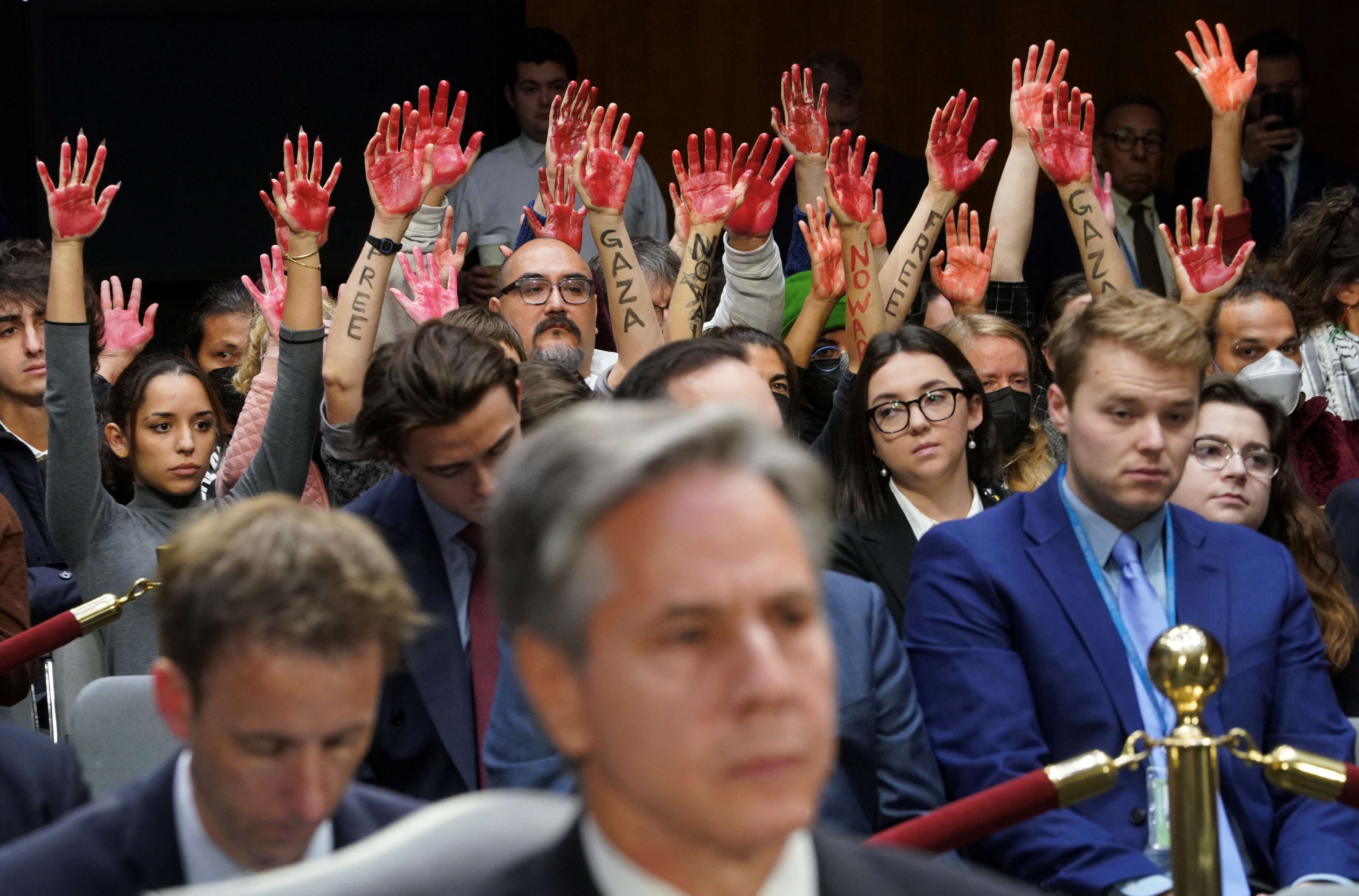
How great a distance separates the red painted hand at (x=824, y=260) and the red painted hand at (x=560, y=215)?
570 mm

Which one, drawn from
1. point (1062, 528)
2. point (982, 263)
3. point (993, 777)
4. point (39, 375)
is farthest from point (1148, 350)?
point (39, 375)

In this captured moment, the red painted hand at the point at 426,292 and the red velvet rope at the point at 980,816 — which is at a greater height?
the red painted hand at the point at 426,292

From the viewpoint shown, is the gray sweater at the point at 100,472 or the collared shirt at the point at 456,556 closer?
the collared shirt at the point at 456,556

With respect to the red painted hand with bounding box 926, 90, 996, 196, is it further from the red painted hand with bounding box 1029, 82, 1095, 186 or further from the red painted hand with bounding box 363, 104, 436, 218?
the red painted hand with bounding box 363, 104, 436, 218

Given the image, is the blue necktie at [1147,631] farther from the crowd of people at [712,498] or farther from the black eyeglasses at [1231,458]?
the black eyeglasses at [1231,458]

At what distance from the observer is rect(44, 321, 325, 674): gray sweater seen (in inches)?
115

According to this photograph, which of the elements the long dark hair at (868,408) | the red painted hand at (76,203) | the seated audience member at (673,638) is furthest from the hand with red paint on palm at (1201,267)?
the seated audience member at (673,638)

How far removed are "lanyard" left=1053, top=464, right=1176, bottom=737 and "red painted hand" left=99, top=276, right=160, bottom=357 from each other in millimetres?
2597

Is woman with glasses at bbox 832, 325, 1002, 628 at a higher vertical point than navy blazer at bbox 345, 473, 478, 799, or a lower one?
higher

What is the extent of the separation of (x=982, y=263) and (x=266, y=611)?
3075mm

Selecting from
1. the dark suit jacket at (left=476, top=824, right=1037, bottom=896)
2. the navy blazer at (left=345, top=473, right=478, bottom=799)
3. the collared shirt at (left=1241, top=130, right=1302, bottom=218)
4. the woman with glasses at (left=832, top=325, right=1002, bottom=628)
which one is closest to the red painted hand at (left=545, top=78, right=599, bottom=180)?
the woman with glasses at (left=832, top=325, right=1002, bottom=628)

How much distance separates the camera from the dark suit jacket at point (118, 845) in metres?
1.31

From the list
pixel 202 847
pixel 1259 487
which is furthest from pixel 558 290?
pixel 202 847

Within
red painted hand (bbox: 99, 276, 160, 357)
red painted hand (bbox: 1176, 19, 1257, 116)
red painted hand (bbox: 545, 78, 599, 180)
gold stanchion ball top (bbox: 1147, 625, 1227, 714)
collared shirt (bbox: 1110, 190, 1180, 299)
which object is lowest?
gold stanchion ball top (bbox: 1147, 625, 1227, 714)
